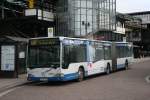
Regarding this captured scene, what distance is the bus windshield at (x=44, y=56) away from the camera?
20847 mm

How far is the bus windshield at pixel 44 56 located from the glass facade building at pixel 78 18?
33.8 meters

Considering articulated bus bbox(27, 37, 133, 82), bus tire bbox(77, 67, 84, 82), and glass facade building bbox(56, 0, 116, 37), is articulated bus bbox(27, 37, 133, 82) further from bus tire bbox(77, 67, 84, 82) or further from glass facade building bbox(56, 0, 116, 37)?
glass facade building bbox(56, 0, 116, 37)

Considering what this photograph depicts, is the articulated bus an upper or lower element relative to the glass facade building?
lower

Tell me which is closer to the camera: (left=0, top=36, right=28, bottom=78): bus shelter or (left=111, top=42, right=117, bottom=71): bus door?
(left=0, top=36, right=28, bottom=78): bus shelter

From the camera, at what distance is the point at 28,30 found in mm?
49375

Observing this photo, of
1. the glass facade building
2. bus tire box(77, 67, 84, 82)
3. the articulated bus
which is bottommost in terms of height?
bus tire box(77, 67, 84, 82)

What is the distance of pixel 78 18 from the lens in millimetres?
57156

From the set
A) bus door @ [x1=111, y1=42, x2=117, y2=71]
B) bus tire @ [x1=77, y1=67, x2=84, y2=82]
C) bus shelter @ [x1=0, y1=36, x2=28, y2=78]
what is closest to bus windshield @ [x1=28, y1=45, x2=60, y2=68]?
bus tire @ [x1=77, y1=67, x2=84, y2=82]

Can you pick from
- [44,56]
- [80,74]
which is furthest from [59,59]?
[80,74]

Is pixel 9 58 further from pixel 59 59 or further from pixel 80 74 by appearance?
pixel 59 59

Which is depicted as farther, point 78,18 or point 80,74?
point 78,18

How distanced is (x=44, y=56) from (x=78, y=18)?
36370 millimetres

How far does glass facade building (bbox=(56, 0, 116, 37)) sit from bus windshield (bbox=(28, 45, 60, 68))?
33.8 m

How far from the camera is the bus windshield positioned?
20847 millimetres
